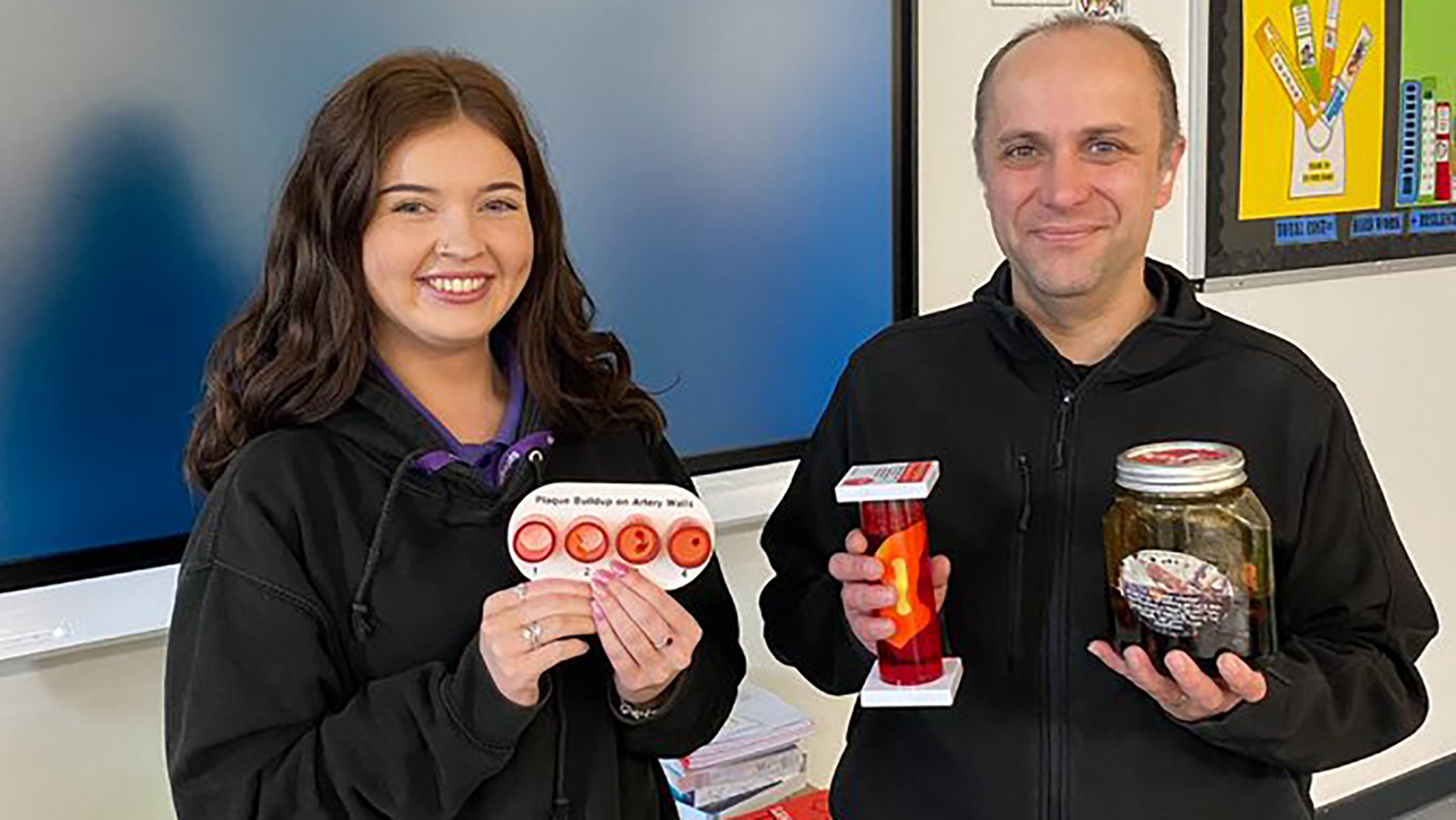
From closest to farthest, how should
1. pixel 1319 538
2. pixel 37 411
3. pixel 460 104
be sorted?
pixel 460 104, pixel 1319 538, pixel 37 411

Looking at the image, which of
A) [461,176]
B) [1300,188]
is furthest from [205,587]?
[1300,188]

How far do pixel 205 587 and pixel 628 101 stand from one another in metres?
1.05

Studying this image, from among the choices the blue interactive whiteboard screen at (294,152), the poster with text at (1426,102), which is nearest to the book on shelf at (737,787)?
the blue interactive whiteboard screen at (294,152)

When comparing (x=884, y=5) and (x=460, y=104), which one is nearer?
(x=460, y=104)

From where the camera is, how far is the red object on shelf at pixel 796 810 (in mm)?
2061

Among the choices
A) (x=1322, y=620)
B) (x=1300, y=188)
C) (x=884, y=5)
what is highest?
(x=884, y=5)

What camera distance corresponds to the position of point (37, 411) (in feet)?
5.23

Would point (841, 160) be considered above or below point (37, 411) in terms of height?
above

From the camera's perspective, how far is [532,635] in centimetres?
115

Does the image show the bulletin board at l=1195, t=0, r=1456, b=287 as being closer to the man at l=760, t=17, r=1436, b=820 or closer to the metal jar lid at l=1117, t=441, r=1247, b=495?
the man at l=760, t=17, r=1436, b=820

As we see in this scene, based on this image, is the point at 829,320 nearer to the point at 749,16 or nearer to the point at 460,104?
the point at 749,16

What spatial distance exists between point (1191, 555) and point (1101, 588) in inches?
8.8

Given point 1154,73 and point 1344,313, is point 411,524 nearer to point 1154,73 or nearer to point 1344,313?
point 1154,73

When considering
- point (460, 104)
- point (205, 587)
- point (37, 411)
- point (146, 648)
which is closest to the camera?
point (205, 587)
